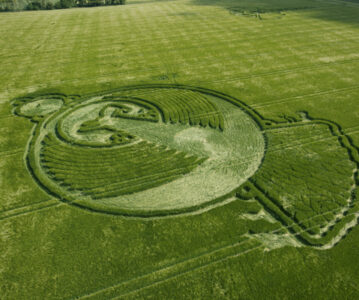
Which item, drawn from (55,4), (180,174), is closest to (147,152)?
(180,174)

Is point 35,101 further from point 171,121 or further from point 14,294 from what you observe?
point 14,294

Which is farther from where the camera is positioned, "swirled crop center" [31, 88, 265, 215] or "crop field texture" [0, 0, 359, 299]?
"swirled crop center" [31, 88, 265, 215]

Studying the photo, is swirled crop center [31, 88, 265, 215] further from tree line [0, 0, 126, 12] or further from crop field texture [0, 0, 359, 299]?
tree line [0, 0, 126, 12]

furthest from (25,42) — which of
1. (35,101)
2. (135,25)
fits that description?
(35,101)

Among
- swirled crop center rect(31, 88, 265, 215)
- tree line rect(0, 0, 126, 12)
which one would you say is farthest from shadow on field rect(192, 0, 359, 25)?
swirled crop center rect(31, 88, 265, 215)

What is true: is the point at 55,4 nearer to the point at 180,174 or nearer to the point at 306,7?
the point at 306,7

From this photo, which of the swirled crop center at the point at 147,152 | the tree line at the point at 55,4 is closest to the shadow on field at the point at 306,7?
the tree line at the point at 55,4
